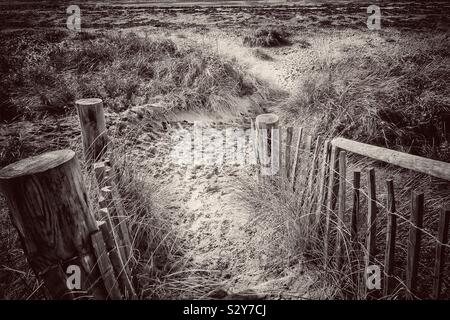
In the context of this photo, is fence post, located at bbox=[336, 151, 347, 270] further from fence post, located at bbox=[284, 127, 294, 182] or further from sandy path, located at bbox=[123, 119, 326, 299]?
fence post, located at bbox=[284, 127, 294, 182]

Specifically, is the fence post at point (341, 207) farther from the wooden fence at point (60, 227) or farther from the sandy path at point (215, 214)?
the wooden fence at point (60, 227)

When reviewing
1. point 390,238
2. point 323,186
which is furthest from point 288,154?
point 390,238

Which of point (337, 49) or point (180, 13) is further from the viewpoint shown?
point (180, 13)

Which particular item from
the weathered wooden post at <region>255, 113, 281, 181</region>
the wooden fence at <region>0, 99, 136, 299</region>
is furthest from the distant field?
the wooden fence at <region>0, 99, 136, 299</region>

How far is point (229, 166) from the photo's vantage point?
4145 mm

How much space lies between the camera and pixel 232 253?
2.80 m

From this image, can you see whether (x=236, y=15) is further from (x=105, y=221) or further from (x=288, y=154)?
(x=105, y=221)

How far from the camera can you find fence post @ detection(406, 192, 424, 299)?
1.60 metres

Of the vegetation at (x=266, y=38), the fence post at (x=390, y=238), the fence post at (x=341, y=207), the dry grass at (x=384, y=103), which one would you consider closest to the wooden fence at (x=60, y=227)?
the fence post at (x=341, y=207)

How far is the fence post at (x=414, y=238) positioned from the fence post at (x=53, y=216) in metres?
1.59
